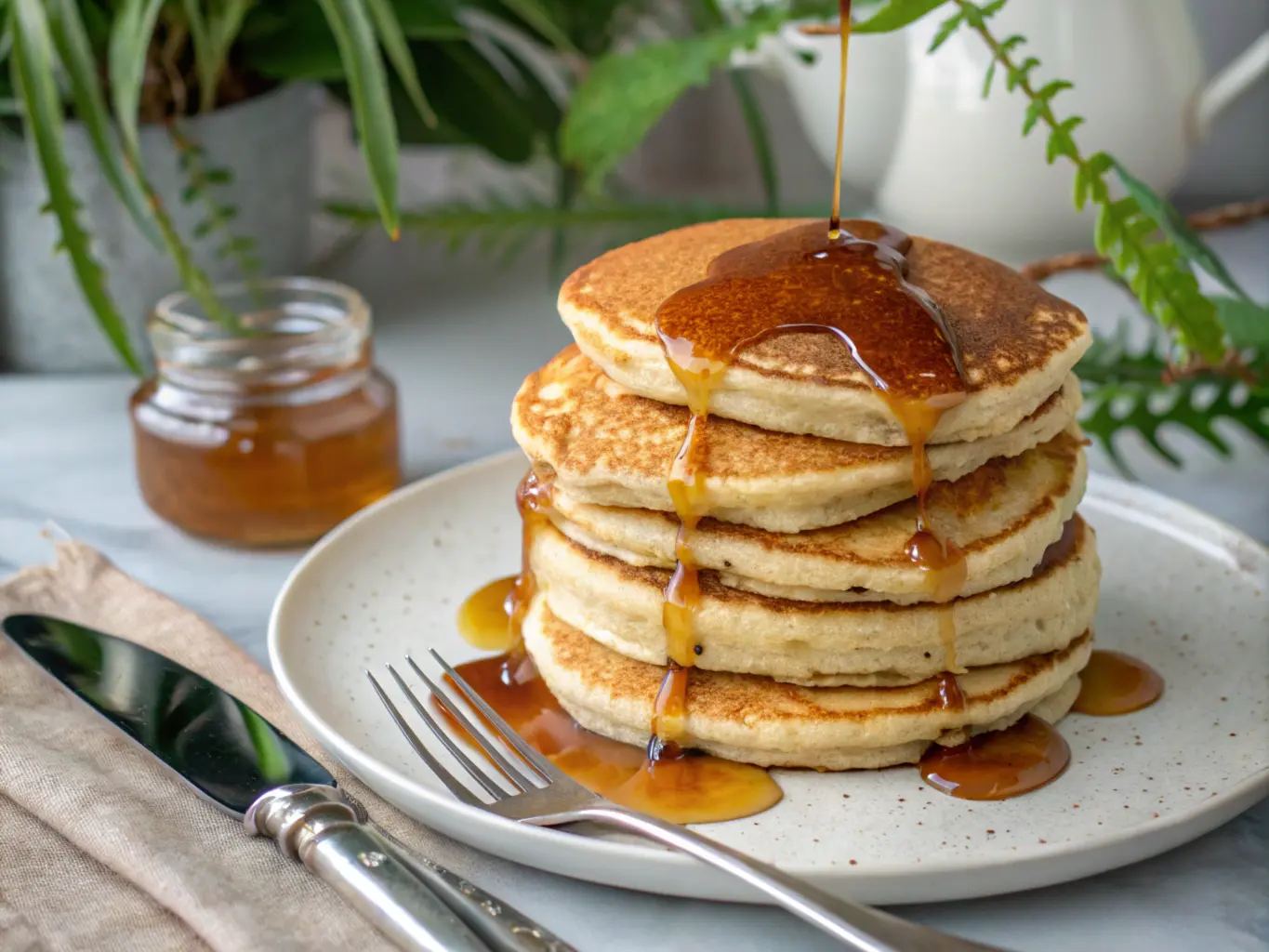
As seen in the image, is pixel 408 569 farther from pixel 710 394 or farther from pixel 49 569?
pixel 710 394

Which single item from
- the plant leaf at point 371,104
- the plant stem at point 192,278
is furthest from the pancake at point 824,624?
the plant stem at point 192,278

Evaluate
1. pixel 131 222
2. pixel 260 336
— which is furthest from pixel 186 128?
pixel 260 336

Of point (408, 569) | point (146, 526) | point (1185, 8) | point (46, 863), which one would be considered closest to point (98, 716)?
point (46, 863)

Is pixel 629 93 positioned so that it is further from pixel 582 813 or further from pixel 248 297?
pixel 582 813

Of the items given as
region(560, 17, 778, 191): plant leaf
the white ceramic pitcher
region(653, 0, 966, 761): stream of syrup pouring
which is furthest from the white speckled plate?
region(560, 17, 778, 191): plant leaf

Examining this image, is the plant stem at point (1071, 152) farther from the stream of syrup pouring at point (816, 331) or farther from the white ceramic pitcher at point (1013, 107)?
the white ceramic pitcher at point (1013, 107)

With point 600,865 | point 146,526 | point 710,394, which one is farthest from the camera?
point 146,526
